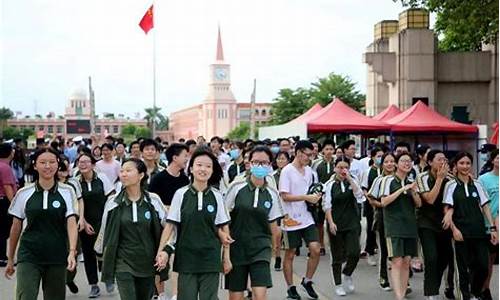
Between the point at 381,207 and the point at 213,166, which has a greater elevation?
the point at 213,166

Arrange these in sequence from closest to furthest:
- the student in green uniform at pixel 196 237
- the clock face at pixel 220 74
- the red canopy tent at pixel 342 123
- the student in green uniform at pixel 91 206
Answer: the student in green uniform at pixel 196 237
the student in green uniform at pixel 91 206
the red canopy tent at pixel 342 123
the clock face at pixel 220 74

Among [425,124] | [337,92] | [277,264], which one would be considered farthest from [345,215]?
[337,92]

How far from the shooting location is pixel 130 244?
22.2ft

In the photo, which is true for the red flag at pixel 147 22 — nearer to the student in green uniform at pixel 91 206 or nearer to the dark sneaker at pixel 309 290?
the student in green uniform at pixel 91 206

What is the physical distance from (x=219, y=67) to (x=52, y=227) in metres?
166

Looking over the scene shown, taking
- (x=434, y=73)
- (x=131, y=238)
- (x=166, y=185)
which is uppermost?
(x=434, y=73)

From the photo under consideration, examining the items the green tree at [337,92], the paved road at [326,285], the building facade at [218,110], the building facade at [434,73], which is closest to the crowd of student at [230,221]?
the paved road at [326,285]

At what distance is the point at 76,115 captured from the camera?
164 metres

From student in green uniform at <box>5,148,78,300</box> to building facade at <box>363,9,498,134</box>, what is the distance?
24.2 meters

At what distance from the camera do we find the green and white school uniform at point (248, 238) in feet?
24.7

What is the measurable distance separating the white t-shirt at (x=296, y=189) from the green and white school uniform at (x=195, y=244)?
2687mm

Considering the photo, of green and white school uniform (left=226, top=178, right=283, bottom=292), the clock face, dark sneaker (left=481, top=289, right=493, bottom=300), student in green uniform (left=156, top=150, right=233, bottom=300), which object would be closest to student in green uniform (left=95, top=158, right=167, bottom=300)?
student in green uniform (left=156, top=150, right=233, bottom=300)

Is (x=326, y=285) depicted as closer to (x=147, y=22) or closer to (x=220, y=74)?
(x=147, y=22)

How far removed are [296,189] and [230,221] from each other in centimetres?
225
